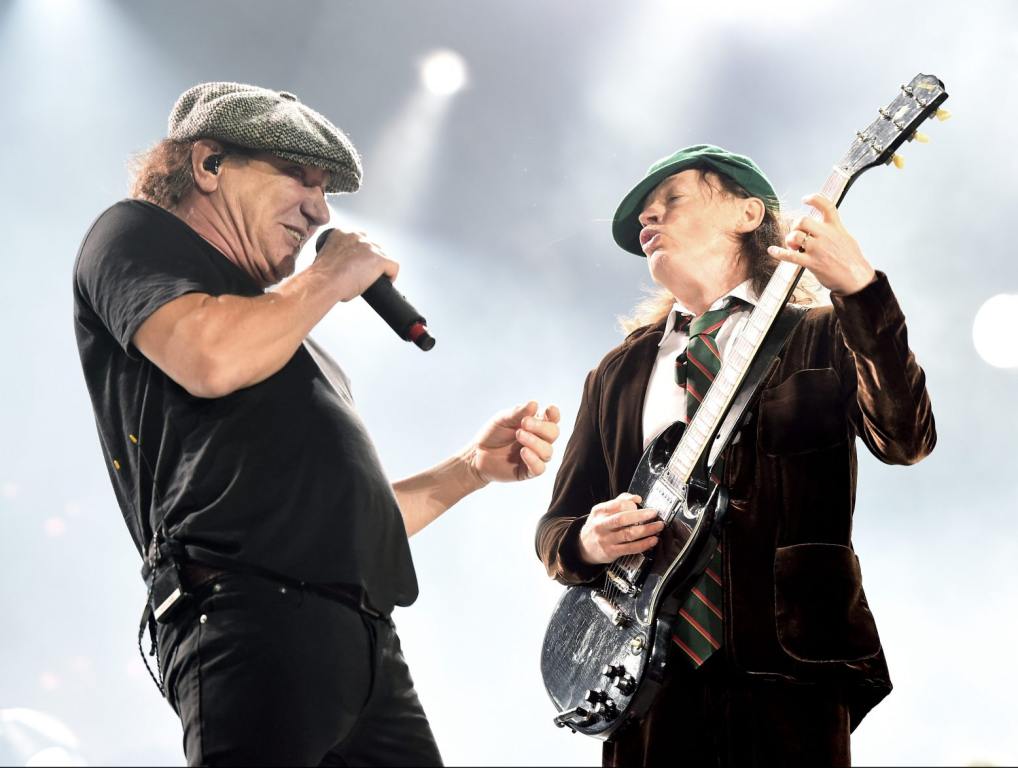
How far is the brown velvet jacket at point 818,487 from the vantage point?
5.67ft

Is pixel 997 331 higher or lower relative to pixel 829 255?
higher

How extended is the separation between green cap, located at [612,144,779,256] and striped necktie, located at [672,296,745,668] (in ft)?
1.14

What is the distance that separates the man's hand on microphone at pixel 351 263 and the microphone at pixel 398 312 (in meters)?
0.03

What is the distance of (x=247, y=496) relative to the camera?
1.40 m

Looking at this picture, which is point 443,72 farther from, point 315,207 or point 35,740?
point 35,740

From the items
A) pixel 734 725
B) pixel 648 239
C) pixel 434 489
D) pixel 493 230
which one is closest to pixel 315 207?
pixel 434 489

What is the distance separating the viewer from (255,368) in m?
1.45

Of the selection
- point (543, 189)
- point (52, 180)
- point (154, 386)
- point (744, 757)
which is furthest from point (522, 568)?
point (154, 386)

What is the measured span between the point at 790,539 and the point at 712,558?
0.18 m

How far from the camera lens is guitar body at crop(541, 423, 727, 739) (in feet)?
6.02

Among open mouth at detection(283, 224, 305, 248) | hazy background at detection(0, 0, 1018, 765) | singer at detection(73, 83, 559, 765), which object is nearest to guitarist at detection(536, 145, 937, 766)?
singer at detection(73, 83, 559, 765)

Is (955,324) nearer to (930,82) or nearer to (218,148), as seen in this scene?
(930,82)

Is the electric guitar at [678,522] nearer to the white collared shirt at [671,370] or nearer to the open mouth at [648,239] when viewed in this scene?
the white collared shirt at [671,370]

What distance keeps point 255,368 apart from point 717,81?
380 cm
